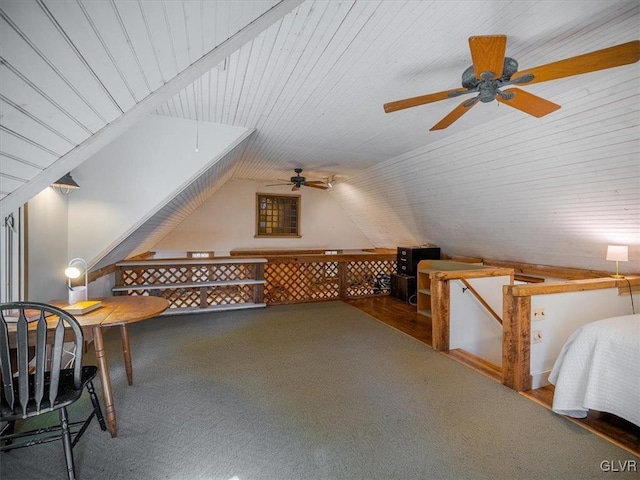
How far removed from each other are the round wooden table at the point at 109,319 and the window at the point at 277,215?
15.3 feet

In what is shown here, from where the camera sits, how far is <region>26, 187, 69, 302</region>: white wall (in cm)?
236

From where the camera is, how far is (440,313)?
10.9ft

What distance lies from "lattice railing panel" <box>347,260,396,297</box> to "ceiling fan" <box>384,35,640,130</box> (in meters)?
4.38

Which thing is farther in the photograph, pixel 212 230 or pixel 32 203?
pixel 212 230

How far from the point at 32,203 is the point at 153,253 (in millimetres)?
4259

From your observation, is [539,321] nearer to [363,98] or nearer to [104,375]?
[363,98]

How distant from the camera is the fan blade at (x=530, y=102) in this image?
1.84 metres

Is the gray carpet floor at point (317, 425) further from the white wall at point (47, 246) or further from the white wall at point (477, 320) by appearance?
the white wall at point (47, 246)

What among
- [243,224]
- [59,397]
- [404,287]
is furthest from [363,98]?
[243,224]

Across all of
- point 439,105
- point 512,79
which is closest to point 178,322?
point 439,105

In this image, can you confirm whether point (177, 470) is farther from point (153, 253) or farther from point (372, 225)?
point (372, 225)

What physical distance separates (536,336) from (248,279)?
156 inches

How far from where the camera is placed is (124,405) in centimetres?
221

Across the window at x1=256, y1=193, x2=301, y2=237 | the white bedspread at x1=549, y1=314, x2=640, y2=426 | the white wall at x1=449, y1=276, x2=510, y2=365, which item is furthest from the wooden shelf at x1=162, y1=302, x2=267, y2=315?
the white bedspread at x1=549, y1=314, x2=640, y2=426
